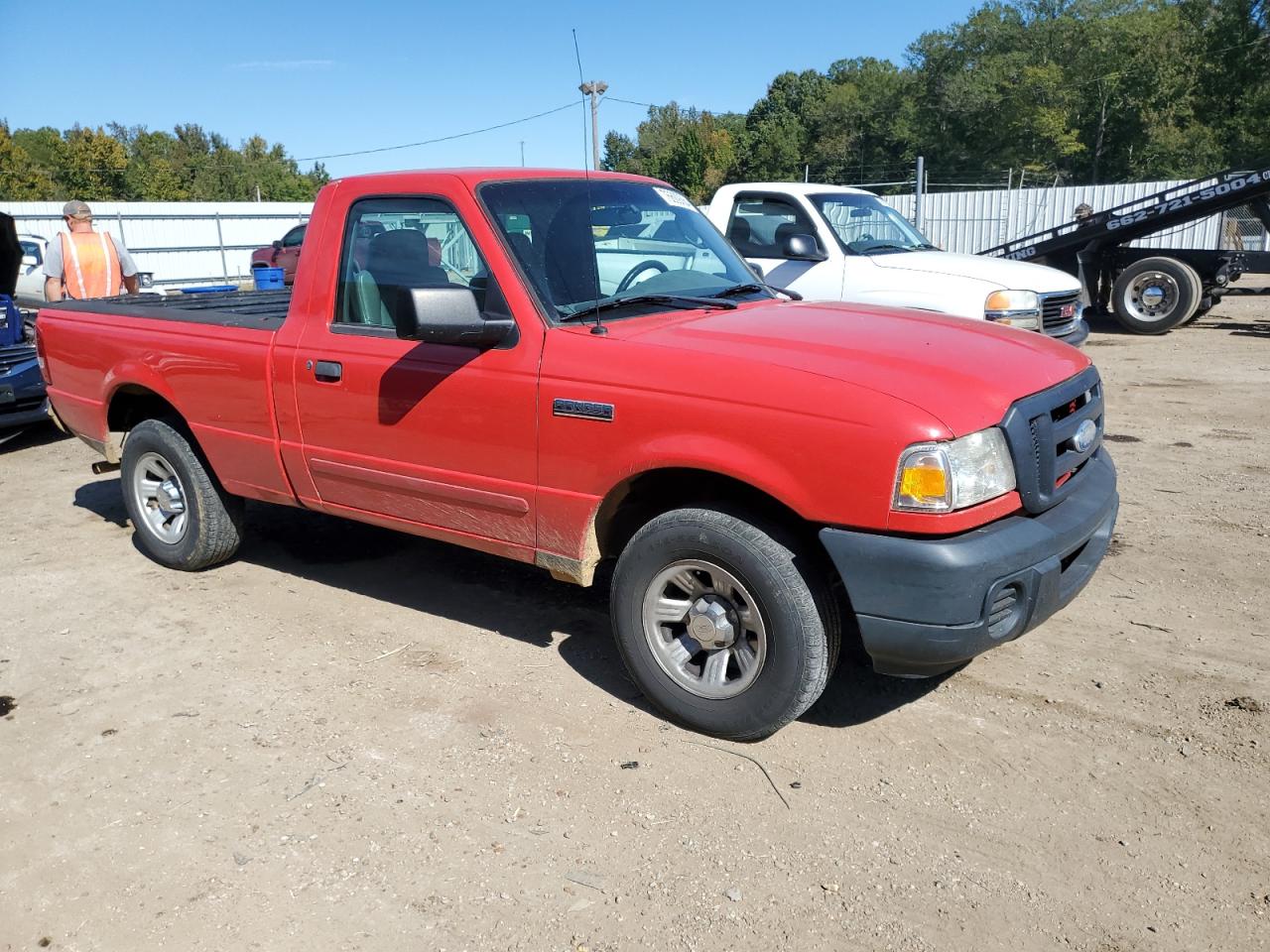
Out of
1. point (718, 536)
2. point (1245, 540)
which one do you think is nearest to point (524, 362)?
point (718, 536)

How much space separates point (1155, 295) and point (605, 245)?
494 inches

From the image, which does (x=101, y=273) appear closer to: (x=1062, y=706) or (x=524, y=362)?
(x=524, y=362)

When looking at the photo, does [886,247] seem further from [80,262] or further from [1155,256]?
[1155,256]

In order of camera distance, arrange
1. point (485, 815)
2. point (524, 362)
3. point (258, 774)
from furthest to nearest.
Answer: point (524, 362)
point (258, 774)
point (485, 815)

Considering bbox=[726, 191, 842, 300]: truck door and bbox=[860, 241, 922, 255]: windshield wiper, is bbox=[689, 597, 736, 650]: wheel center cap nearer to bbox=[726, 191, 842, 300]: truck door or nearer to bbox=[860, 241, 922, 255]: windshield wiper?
bbox=[726, 191, 842, 300]: truck door

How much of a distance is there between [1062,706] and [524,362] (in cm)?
239

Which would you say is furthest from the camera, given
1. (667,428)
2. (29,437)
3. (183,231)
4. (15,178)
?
(15,178)

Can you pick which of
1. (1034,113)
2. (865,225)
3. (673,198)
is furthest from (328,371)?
(1034,113)

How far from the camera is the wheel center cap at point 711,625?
11.6 feet

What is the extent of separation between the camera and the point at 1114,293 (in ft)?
47.8

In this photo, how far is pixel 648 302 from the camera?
13.3ft

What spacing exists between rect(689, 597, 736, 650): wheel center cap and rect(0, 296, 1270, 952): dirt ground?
15.5 inches

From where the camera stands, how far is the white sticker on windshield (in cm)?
484

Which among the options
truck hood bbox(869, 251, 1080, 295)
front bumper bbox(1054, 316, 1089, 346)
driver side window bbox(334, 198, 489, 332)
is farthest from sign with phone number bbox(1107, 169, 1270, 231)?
driver side window bbox(334, 198, 489, 332)
